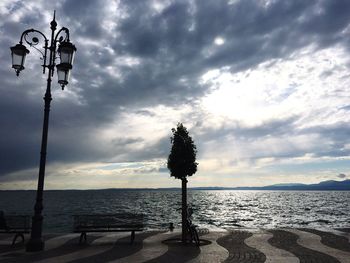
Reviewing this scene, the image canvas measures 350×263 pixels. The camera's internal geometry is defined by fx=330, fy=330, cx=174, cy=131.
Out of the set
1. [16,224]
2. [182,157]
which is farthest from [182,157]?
[16,224]

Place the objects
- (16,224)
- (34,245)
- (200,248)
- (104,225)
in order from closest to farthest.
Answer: (34,245), (200,248), (104,225), (16,224)

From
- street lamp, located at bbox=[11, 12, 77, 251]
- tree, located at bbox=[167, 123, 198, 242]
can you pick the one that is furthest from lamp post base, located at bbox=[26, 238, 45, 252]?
tree, located at bbox=[167, 123, 198, 242]

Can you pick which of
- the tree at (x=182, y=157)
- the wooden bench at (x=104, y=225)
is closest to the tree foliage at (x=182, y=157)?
the tree at (x=182, y=157)

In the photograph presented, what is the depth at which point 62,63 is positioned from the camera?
1220cm

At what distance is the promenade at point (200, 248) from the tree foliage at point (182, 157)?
3079 millimetres

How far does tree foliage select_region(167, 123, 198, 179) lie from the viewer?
1500 cm

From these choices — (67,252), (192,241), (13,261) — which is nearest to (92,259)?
(67,252)

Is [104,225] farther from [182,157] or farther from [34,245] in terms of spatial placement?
[182,157]

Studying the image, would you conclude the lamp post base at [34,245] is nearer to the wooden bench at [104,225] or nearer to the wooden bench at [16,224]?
the wooden bench at [104,225]

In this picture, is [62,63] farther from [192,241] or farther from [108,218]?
[192,241]

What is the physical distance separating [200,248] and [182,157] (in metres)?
4.10

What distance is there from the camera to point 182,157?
593 inches

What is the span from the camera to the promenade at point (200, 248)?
36.1ft

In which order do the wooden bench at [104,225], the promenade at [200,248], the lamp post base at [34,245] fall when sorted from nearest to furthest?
the promenade at [200,248] → the lamp post base at [34,245] → the wooden bench at [104,225]
